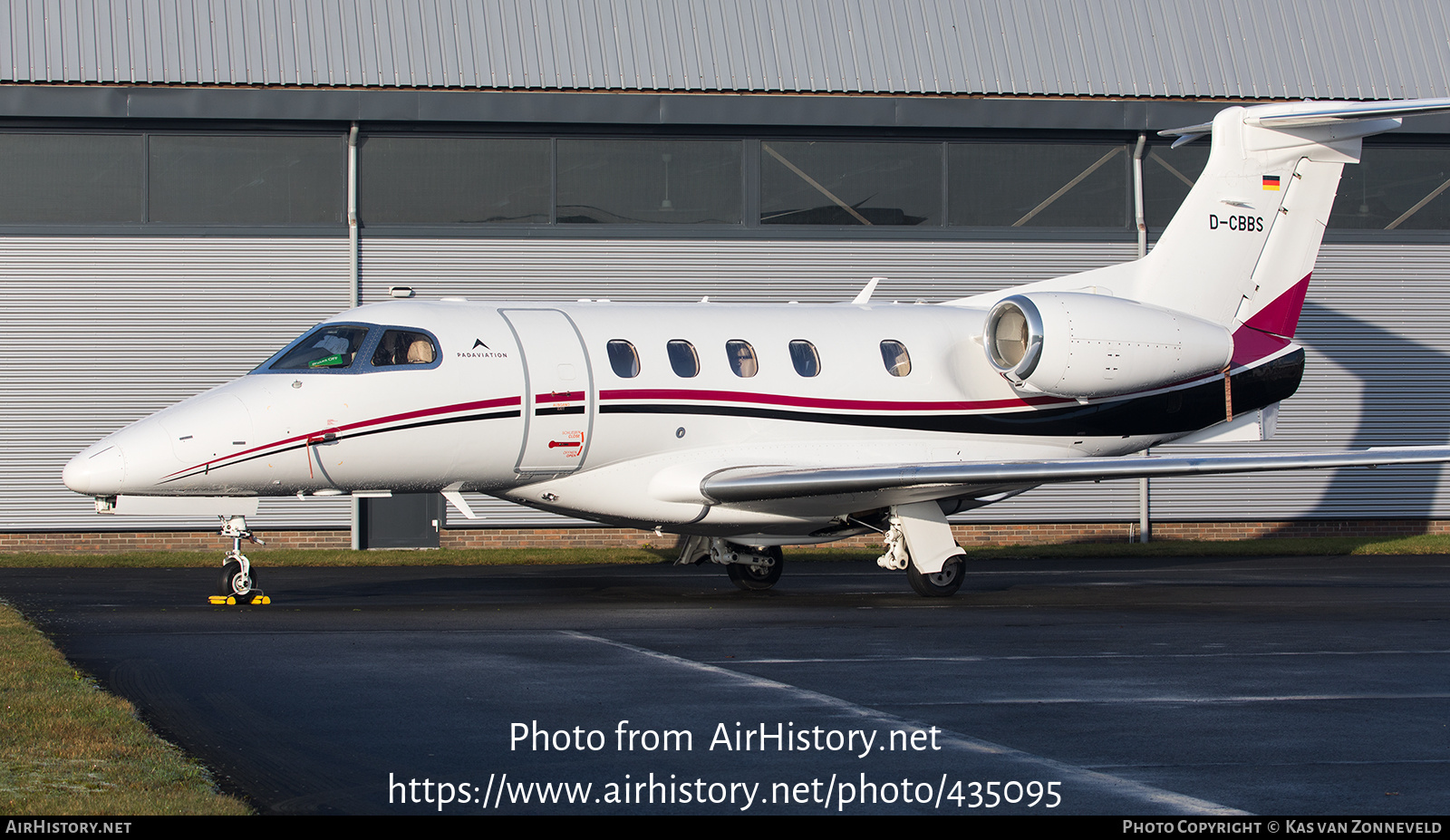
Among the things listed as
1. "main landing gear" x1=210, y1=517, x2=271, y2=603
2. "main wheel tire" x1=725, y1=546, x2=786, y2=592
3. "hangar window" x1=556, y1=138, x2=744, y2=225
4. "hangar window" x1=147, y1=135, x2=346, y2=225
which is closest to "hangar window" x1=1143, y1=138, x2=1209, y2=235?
"hangar window" x1=556, y1=138, x2=744, y2=225

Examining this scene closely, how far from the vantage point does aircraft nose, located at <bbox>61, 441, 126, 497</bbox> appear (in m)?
13.7

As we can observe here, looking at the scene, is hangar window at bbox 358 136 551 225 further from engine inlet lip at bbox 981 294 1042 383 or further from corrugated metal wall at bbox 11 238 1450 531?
engine inlet lip at bbox 981 294 1042 383

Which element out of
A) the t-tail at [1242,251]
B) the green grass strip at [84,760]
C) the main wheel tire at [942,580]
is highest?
the t-tail at [1242,251]

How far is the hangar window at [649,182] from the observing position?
2562cm

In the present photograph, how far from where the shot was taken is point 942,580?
16.6m

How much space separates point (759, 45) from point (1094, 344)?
11.1 meters

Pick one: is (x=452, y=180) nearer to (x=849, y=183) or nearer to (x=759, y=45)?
(x=759, y=45)

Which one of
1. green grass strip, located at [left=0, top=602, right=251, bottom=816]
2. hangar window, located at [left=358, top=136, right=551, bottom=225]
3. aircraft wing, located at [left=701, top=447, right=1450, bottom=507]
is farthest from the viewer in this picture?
hangar window, located at [left=358, top=136, right=551, bottom=225]

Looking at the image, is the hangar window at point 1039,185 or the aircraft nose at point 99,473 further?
the hangar window at point 1039,185

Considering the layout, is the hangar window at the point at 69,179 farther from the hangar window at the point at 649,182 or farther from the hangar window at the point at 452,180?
the hangar window at the point at 649,182

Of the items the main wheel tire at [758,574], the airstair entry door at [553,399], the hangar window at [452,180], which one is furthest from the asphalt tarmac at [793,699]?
the hangar window at [452,180]

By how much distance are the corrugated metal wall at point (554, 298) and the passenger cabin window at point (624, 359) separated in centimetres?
941

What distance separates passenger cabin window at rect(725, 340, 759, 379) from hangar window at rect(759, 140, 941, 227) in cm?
957

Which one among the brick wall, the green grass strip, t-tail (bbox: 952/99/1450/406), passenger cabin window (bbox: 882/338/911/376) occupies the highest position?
t-tail (bbox: 952/99/1450/406)
